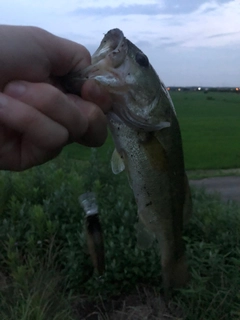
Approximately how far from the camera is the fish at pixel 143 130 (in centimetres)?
189

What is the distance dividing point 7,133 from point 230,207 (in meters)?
3.40

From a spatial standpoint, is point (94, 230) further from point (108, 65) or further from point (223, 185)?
point (223, 185)

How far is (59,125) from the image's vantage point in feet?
5.89

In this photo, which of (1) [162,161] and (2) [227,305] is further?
(2) [227,305]

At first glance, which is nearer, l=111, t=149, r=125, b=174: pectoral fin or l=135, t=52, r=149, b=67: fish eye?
l=135, t=52, r=149, b=67: fish eye

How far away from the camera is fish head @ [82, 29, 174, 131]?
187 cm

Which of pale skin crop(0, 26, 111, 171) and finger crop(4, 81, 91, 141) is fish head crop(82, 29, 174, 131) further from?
finger crop(4, 81, 91, 141)

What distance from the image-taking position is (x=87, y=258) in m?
4.18

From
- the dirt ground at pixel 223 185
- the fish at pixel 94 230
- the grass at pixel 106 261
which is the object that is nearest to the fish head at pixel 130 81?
the fish at pixel 94 230

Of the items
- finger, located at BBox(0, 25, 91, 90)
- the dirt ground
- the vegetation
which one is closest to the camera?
finger, located at BBox(0, 25, 91, 90)

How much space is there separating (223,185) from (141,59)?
Result: 7389mm

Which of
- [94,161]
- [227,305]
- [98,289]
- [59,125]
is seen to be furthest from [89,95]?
[94,161]

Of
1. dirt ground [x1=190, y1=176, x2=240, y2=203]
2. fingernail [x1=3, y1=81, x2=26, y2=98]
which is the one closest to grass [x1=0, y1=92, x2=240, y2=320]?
fingernail [x1=3, y1=81, x2=26, y2=98]

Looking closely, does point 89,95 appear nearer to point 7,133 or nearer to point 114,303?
point 7,133
